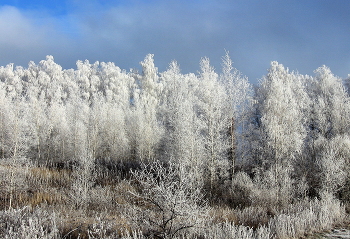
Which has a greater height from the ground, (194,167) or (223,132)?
(223,132)

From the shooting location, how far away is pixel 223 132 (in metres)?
17.8

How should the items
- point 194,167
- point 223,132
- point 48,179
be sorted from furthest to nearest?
point 223,132 < point 48,179 < point 194,167

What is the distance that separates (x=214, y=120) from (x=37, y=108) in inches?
774

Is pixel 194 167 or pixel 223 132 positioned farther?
pixel 223 132

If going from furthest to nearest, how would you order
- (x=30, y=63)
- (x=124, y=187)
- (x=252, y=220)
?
(x=30, y=63), (x=124, y=187), (x=252, y=220)

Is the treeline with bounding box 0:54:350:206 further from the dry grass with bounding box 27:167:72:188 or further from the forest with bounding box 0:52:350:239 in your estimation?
the dry grass with bounding box 27:167:72:188

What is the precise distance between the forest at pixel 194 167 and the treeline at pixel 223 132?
0.10m

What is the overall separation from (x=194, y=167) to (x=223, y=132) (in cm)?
350

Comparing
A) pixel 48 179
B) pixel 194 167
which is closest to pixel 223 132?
pixel 194 167

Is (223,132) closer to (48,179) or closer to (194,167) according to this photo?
(194,167)

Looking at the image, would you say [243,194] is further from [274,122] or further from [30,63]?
[30,63]

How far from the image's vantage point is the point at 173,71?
2569cm

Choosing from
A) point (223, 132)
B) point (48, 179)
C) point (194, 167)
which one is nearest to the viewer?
point (194, 167)

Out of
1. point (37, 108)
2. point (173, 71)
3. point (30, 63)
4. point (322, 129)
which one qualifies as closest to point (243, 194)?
point (322, 129)
